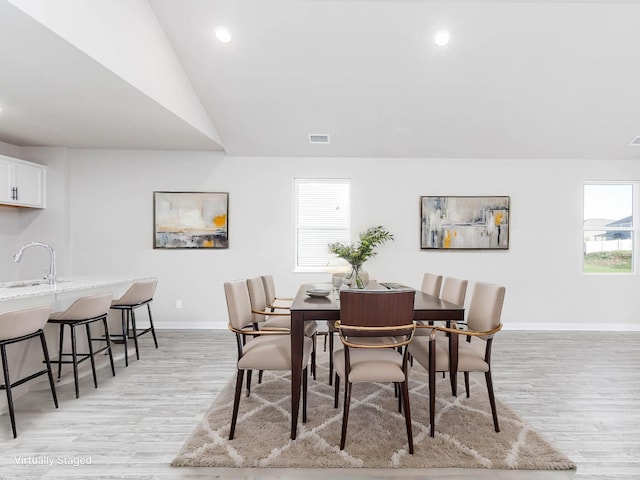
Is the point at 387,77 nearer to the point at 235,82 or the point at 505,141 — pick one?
the point at 235,82

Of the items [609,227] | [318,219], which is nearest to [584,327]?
[609,227]

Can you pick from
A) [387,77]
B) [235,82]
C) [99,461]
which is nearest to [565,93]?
[387,77]

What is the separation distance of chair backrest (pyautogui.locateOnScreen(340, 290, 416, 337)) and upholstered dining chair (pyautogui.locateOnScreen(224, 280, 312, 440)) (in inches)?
16.2

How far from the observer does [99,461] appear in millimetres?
1931

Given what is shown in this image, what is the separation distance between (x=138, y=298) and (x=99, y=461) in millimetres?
1897

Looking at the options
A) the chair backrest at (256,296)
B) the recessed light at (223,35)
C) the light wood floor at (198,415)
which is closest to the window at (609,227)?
the light wood floor at (198,415)

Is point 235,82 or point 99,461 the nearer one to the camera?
point 99,461

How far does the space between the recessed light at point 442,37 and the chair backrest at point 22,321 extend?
3.85 m

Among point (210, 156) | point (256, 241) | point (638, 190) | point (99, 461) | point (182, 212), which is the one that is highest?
point (210, 156)

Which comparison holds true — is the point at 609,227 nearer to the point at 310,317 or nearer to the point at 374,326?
the point at 374,326

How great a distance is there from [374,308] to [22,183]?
4.80 metres

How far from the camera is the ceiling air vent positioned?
14.6 feet

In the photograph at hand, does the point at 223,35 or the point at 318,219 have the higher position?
the point at 223,35

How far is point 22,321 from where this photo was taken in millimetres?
2195
